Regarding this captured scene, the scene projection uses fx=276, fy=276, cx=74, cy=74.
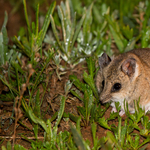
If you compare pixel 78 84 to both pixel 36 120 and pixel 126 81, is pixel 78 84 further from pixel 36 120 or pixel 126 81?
pixel 36 120

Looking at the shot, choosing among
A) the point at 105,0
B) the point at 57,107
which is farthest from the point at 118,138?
the point at 105,0

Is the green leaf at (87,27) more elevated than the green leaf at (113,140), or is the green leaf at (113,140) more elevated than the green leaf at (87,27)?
the green leaf at (87,27)

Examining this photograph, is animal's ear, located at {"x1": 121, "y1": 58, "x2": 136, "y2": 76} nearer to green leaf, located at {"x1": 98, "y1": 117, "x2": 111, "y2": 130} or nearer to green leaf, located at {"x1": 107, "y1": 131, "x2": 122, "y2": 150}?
green leaf, located at {"x1": 98, "y1": 117, "x2": 111, "y2": 130}

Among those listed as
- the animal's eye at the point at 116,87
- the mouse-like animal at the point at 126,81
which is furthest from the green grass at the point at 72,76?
the animal's eye at the point at 116,87

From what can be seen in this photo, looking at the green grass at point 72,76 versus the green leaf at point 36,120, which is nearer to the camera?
the green grass at point 72,76

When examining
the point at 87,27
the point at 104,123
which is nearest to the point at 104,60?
the point at 104,123

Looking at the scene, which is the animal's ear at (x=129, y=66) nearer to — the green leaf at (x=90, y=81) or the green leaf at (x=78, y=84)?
the green leaf at (x=90, y=81)
